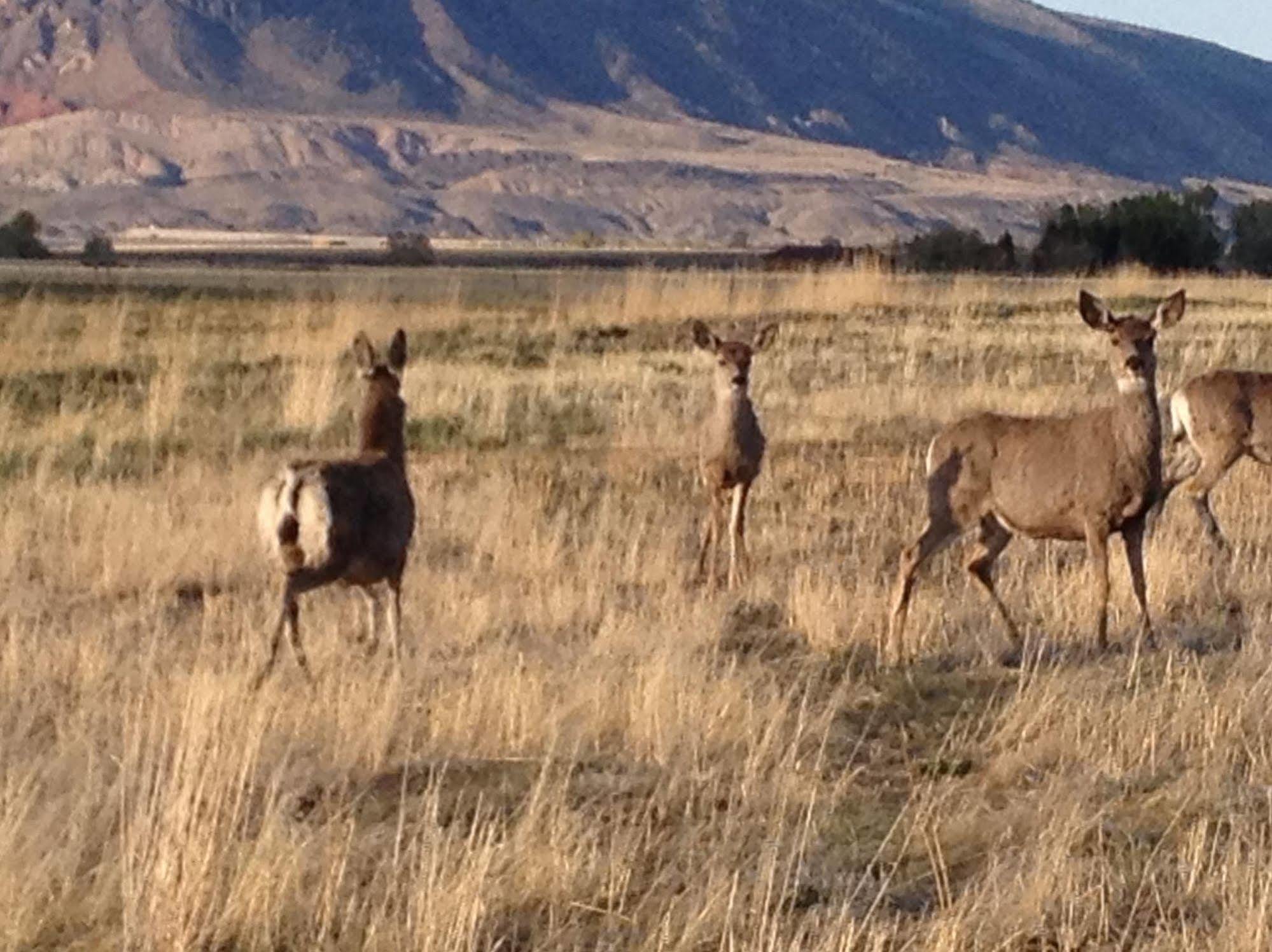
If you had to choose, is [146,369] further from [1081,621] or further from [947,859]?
[947,859]

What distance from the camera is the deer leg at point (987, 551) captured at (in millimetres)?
13328

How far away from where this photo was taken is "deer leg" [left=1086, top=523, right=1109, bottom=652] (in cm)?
1235

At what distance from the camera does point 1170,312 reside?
13.6m

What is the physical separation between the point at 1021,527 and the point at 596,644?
2.37 meters

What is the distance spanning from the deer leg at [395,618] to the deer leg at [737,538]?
10.1 feet

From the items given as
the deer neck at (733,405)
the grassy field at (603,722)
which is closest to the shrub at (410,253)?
the grassy field at (603,722)

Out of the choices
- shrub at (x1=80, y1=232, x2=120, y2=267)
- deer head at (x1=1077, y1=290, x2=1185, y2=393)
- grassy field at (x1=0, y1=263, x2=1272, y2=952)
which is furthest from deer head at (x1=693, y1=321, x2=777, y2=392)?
shrub at (x1=80, y1=232, x2=120, y2=267)

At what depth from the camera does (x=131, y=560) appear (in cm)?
1470

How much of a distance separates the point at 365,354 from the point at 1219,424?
7.47 meters

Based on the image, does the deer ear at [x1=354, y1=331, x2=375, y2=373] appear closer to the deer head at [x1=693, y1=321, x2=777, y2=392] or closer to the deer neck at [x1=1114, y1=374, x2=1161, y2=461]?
the deer head at [x1=693, y1=321, x2=777, y2=392]

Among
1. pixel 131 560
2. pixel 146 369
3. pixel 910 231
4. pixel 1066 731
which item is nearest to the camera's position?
pixel 1066 731

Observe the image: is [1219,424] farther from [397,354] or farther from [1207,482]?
[397,354]

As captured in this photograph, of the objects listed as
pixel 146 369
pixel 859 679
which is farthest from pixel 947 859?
pixel 146 369

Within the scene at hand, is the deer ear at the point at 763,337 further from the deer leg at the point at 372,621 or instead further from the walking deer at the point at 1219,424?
the deer leg at the point at 372,621
